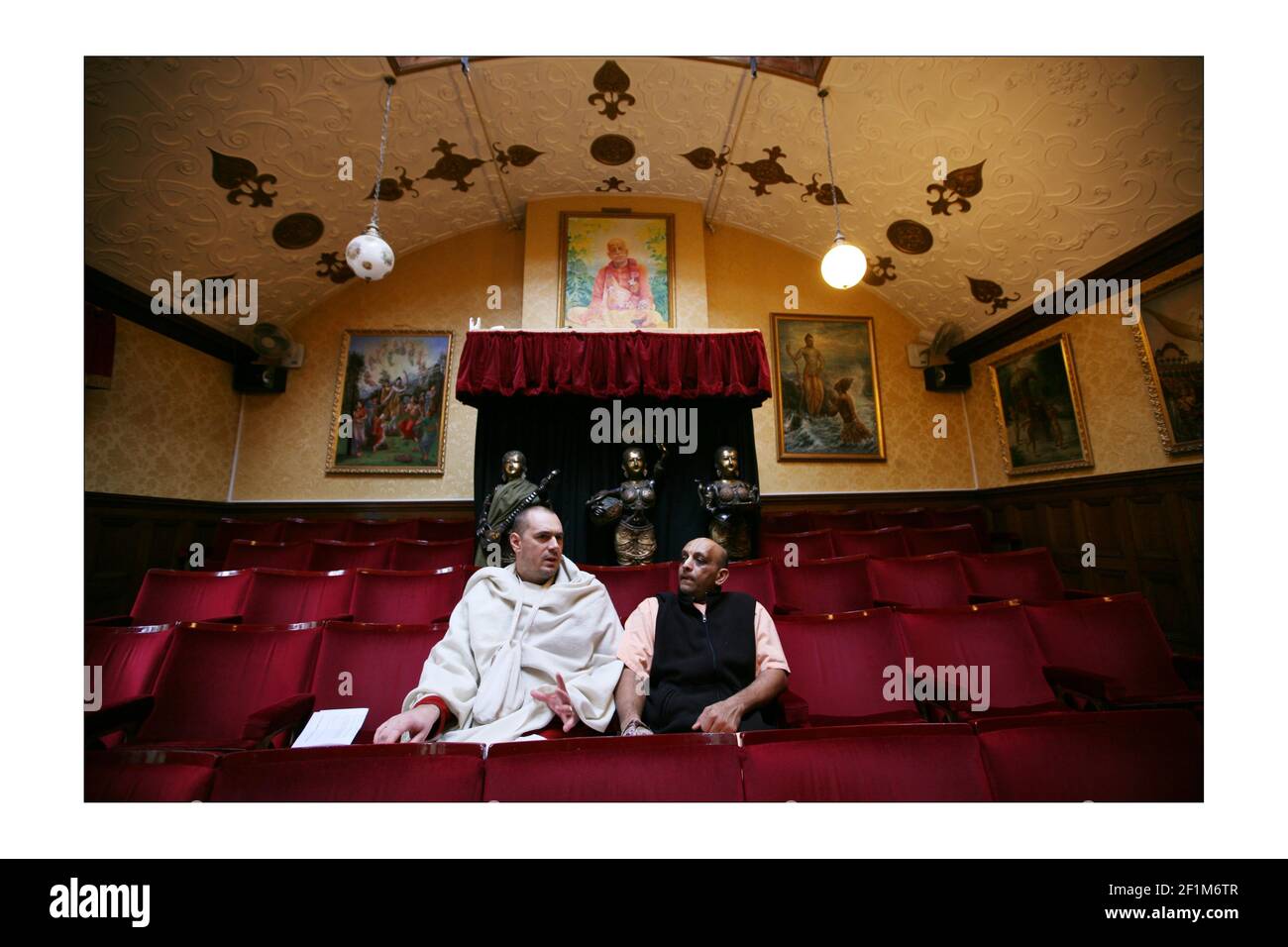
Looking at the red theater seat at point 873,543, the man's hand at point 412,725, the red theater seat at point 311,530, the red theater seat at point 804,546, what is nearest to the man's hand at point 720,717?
the man's hand at point 412,725

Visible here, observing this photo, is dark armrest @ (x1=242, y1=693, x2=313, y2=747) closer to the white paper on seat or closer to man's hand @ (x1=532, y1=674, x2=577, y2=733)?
the white paper on seat

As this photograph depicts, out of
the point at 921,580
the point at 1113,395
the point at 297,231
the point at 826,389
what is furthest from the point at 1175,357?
the point at 297,231

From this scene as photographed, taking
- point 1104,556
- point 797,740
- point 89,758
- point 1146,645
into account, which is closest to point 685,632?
point 797,740

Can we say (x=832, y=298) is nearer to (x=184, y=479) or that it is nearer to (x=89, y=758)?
(x=89, y=758)

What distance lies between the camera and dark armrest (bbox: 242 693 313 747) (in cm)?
132

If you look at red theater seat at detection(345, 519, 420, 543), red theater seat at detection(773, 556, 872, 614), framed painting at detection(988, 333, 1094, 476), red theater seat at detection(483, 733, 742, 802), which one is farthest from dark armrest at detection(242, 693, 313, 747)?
framed painting at detection(988, 333, 1094, 476)

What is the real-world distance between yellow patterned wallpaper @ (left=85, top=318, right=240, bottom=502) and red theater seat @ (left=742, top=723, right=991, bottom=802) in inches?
235

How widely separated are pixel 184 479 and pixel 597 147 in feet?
18.4

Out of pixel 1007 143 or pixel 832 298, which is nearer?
pixel 1007 143

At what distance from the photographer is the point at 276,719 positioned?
1.39 metres

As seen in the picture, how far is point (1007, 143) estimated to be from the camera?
3.80 meters

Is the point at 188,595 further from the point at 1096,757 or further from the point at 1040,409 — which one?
the point at 1040,409

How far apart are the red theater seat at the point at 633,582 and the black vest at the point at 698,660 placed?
2.44ft
